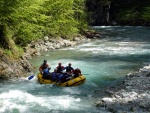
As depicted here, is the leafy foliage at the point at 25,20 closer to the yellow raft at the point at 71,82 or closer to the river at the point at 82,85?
the river at the point at 82,85

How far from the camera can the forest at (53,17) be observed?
822 inches

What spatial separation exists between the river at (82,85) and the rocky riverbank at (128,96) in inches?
23.0

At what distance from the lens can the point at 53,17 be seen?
105ft

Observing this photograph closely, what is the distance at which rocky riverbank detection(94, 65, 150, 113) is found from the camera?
13.4 metres

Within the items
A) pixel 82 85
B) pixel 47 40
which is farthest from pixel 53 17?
pixel 82 85

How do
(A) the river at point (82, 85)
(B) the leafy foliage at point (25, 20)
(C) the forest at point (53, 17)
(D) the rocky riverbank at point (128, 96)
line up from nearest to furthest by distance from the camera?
(D) the rocky riverbank at point (128, 96) → (A) the river at point (82, 85) → (B) the leafy foliage at point (25, 20) → (C) the forest at point (53, 17)

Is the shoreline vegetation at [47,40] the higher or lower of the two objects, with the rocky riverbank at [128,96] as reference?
higher

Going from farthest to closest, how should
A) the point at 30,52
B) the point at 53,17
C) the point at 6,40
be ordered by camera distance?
the point at 53,17 < the point at 30,52 < the point at 6,40

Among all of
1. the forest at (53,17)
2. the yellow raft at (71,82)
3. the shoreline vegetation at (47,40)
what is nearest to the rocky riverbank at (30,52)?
the shoreline vegetation at (47,40)

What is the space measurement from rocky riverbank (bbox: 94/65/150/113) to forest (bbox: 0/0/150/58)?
8.17 m

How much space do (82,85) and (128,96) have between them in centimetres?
349

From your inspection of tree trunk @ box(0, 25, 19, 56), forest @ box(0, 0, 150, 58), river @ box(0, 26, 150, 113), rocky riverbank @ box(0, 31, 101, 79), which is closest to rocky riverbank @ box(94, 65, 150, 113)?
river @ box(0, 26, 150, 113)

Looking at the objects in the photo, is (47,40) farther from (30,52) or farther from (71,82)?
(71,82)

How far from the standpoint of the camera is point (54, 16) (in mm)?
32312
